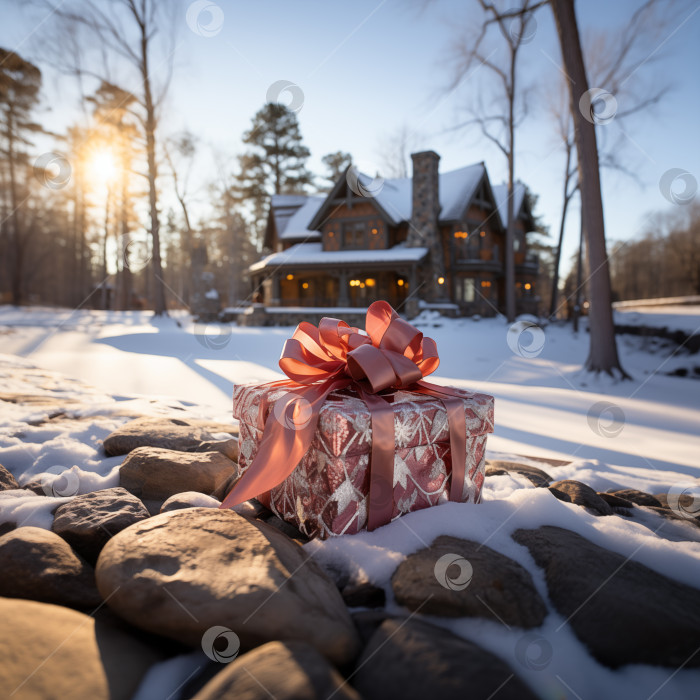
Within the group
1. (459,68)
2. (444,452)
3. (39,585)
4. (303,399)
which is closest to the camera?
(39,585)

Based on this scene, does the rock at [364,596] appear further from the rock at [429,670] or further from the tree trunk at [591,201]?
the tree trunk at [591,201]

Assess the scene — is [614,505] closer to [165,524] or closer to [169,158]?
[165,524]

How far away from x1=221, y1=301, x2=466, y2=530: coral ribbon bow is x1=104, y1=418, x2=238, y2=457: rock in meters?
1.05

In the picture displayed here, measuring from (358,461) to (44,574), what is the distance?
1.04 metres

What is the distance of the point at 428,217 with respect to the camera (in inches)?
840

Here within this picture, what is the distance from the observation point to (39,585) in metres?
1.32

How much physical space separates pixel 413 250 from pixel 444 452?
20295 millimetres

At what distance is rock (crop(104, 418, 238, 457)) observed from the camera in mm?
2659

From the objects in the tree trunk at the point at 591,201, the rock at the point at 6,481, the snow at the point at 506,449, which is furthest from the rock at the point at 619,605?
the tree trunk at the point at 591,201

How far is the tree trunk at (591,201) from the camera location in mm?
7703

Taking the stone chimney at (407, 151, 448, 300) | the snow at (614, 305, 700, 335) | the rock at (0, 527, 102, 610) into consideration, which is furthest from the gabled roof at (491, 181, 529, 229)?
the rock at (0, 527, 102, 610)

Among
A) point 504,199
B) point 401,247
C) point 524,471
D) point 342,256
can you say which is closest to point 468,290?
point 401,247

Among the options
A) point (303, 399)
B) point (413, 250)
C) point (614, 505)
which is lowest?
point (614, 505)

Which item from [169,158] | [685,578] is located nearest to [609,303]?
[685,578]
